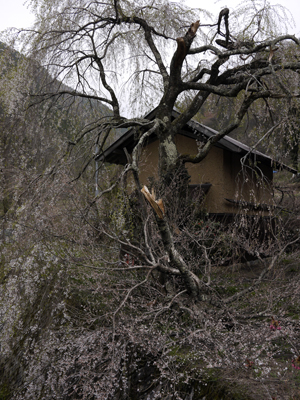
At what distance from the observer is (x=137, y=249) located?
15.6ft

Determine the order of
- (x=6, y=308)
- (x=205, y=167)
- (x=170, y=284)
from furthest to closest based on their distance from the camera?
(x=205, y=167), (x=6, y=308), (x=170, y=284)

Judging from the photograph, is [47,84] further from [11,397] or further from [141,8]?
[11,397]

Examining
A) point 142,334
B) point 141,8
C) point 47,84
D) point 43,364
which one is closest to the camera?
point 142,334

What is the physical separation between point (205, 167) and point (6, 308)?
20.9ft

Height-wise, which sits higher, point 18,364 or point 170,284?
point 170,284

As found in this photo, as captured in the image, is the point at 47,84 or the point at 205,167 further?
the point at 205,167

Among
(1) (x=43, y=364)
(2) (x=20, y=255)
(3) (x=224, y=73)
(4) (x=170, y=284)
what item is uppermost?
(3) (x=224, y=73)

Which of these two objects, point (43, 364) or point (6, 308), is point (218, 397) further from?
point (6, 308)

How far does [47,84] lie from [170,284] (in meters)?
5.19

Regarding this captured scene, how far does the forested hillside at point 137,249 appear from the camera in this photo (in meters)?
4.13

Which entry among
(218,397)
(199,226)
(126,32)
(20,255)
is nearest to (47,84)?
(126,32)

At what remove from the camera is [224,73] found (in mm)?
7809

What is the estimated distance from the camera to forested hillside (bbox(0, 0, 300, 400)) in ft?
13.5

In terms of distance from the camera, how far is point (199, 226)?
24.5 ft
